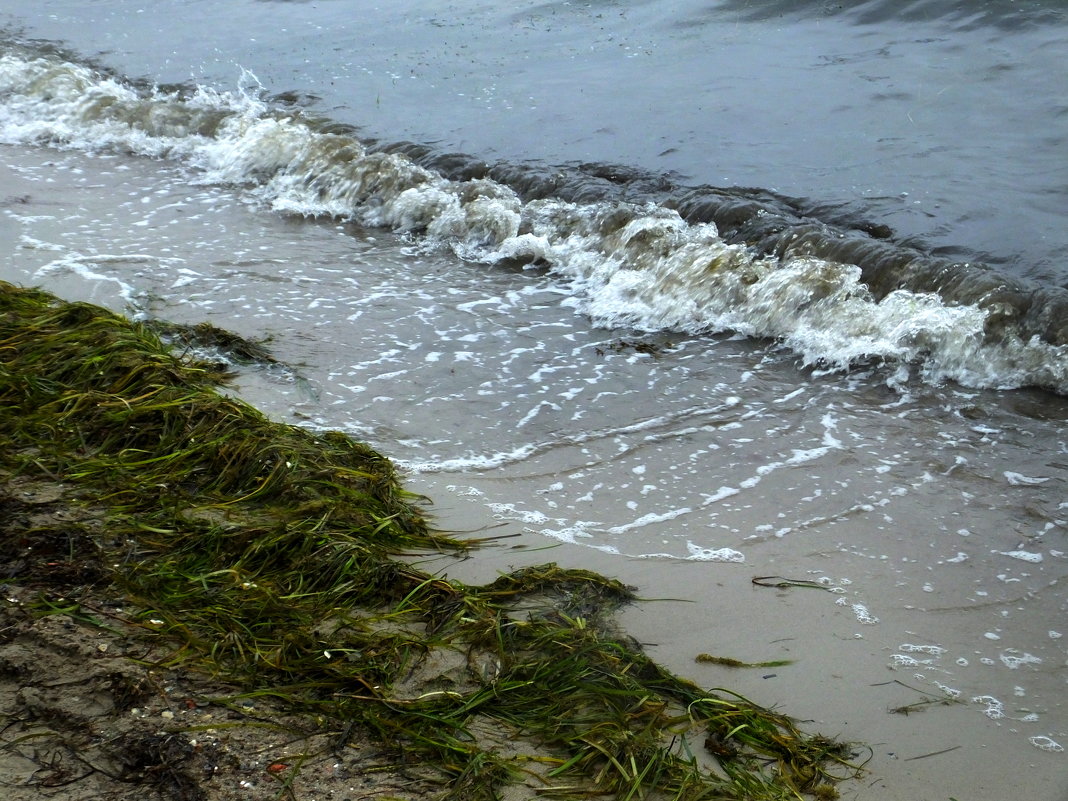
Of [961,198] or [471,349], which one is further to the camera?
[961,198]

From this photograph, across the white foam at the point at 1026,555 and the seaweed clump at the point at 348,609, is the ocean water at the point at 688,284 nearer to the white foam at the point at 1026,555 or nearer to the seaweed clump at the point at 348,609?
the white foam at the point at 1026,555

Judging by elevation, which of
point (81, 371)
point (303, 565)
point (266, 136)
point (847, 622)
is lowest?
point (847, 622)

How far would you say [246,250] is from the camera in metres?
6.90

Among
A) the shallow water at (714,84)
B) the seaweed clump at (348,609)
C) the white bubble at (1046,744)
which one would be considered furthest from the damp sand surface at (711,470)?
the shallow water at (714,84)

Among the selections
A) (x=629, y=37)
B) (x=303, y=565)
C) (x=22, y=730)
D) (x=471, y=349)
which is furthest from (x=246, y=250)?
(x=629, y=37)

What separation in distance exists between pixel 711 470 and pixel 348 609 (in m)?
1.83

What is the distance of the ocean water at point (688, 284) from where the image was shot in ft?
11.0

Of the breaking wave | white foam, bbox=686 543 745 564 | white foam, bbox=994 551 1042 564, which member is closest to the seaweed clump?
white foam, bbox=686 543 745 564

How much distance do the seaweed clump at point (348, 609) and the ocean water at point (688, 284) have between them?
25cm

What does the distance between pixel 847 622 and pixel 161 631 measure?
7.10ft

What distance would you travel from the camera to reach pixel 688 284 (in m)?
6.39

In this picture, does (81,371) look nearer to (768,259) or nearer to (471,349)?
(471,349)

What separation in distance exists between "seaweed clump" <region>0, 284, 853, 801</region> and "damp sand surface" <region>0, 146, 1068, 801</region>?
0.71 feet

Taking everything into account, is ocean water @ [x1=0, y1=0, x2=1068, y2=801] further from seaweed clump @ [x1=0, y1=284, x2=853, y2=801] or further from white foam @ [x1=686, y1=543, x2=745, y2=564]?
seaweed clump @ [x1=0, y1=284, x2=853, y2=801]
